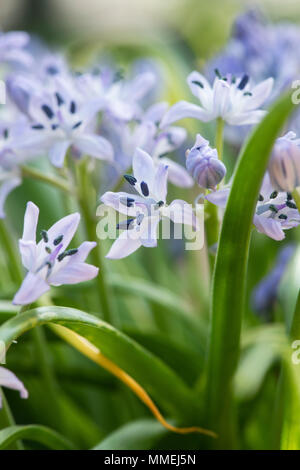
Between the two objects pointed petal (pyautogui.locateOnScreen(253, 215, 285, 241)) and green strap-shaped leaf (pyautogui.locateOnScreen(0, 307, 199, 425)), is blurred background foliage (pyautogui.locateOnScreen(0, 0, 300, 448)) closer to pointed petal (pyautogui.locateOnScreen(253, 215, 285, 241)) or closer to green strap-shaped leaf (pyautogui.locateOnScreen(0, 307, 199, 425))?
green strap-shaped leaf (pyautogui.locateOnScreen(0, 307, 199, 425))

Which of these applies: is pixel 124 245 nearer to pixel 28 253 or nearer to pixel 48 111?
pixel 28 253

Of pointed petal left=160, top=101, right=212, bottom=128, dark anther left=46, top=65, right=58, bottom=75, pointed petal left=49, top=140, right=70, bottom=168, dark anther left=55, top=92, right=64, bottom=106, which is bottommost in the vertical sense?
pointed petal left=49, top=140, right=70, bottom=168

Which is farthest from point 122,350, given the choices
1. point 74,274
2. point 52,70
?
point 52,70

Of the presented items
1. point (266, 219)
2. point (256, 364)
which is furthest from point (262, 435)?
point (266, 219)

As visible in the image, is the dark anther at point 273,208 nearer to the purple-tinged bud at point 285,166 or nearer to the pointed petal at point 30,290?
the purple-tinged bud at point 285,166

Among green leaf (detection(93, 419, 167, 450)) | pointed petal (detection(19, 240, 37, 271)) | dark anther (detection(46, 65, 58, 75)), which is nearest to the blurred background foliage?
green leaf (detection(93, 419, 167, 450))
